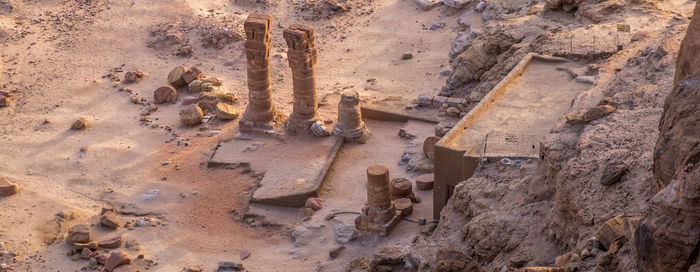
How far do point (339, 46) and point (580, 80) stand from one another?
31.5 ft

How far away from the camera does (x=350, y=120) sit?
18.0 metres

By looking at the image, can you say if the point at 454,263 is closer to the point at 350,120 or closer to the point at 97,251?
the point at 97,251

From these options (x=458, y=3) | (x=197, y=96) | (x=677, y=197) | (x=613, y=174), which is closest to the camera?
(x=677, y=197)

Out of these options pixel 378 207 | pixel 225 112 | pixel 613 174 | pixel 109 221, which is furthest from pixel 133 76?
pixel 613 174

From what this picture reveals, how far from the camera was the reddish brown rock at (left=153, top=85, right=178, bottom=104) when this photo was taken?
2103cm

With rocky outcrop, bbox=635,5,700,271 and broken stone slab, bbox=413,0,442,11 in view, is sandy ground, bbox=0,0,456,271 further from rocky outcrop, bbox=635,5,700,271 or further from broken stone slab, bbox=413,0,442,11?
rocky outcrop, bbox=635,5,700,271

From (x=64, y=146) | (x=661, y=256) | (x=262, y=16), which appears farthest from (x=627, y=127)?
(x=64, y=146)

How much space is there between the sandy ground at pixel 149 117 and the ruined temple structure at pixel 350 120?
0.32 metres

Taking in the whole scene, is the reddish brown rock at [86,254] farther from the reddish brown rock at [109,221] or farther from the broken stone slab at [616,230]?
the broken stone slab at [616,230]

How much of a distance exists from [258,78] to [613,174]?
10.5 metres

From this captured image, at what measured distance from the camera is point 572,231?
9492 mm

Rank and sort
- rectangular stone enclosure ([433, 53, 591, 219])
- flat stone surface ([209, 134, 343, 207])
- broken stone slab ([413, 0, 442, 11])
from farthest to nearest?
1. broken stone slab ([413, 0, 442, 11])
2. flat stone surface ([209, 134, 343, 207])
3. rectangular stone enclosure ([433, 53, 591, 219])

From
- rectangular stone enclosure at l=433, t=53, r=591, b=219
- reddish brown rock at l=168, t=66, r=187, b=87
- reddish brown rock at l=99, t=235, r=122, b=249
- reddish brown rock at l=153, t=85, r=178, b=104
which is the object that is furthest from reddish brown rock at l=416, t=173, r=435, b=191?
reddish brown rock at l=168, t=66, r=187, b=87

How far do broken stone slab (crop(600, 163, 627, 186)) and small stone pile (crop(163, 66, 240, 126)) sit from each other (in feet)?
38.5
